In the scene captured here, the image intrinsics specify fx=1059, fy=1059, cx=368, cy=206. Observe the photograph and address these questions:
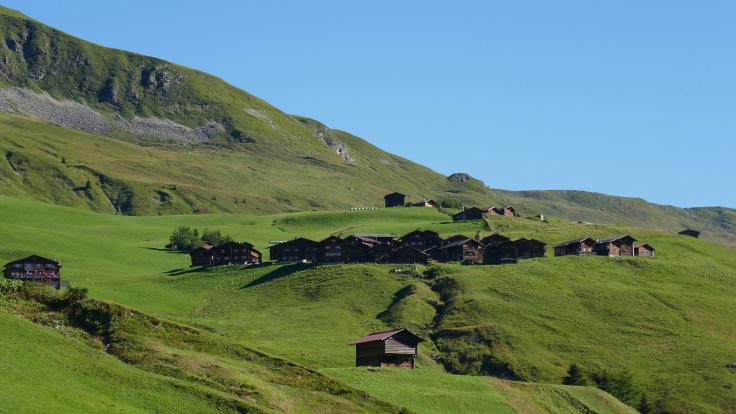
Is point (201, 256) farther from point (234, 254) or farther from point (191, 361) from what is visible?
point (191, 361)

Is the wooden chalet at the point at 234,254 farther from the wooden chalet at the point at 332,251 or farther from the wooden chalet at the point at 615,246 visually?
the wooden chalet at the point at 615,246

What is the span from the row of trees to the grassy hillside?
1417mm

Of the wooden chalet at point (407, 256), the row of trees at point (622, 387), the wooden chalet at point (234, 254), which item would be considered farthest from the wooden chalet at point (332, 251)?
the row of trees at point (622, 387)

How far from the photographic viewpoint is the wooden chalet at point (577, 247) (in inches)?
6973

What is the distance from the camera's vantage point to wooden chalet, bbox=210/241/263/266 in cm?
18188

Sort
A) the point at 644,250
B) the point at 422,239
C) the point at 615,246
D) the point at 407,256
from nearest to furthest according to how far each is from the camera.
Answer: the point at 407,256
the point at 615,246
the point at 644,250
the point at 422,239

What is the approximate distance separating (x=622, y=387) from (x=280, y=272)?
67451mm

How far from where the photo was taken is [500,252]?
172125mm

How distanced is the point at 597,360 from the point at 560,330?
9.99 meters

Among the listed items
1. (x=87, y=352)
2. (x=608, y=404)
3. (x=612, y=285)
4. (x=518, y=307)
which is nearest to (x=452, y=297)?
(x=518, y=307)

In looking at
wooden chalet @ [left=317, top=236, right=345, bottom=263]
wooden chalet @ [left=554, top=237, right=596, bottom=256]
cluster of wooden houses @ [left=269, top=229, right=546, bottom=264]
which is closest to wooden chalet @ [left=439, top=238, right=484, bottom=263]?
cluster of wooden houses @ [left=269, top=229, right=546, bottom=264]

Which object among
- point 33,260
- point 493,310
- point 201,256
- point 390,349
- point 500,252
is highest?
point 500,252

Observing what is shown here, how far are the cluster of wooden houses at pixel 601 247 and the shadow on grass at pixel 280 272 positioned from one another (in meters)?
43.2

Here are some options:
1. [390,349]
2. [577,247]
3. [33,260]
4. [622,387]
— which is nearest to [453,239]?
[577,247]
